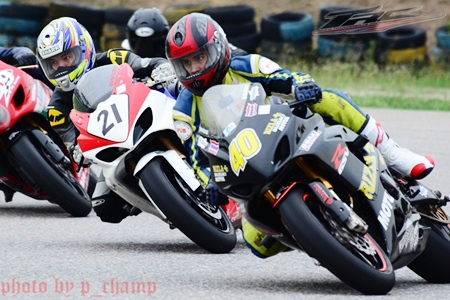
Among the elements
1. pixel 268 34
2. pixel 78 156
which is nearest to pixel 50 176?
pixel 78 156

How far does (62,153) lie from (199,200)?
195cm

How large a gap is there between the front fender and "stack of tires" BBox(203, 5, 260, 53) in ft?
42.3

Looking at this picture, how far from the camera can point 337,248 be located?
15.2 ft

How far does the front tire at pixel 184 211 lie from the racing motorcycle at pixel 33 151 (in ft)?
5.35

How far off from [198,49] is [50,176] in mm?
2451

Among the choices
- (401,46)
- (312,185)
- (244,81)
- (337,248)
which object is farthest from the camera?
(401,46)

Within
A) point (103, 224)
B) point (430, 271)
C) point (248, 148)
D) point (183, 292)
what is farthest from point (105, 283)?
point (103, 224)

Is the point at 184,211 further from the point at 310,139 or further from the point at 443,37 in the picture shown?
the point at 443,37

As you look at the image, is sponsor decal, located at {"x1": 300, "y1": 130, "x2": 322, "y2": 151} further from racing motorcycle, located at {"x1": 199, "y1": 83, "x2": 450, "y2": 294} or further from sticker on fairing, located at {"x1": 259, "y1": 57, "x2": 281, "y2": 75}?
sticker on fairing, located at {"x1": 259, "y1": 57, "x2": 281, "y2": 75}

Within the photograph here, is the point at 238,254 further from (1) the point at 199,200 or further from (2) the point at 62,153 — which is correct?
(2) the point at 62,153

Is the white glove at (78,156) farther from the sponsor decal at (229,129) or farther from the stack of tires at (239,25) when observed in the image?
the stack of tires at (239,25)

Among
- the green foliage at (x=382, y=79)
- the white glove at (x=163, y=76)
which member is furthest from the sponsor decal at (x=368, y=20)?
the green foliage at (x=382, y=79)

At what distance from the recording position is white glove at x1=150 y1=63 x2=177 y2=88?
725cm

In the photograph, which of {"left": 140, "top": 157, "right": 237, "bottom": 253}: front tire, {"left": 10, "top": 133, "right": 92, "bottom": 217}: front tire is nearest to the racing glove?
{"left": 140, "top": 157, "right": 237, "bottom": 253}: front tire
